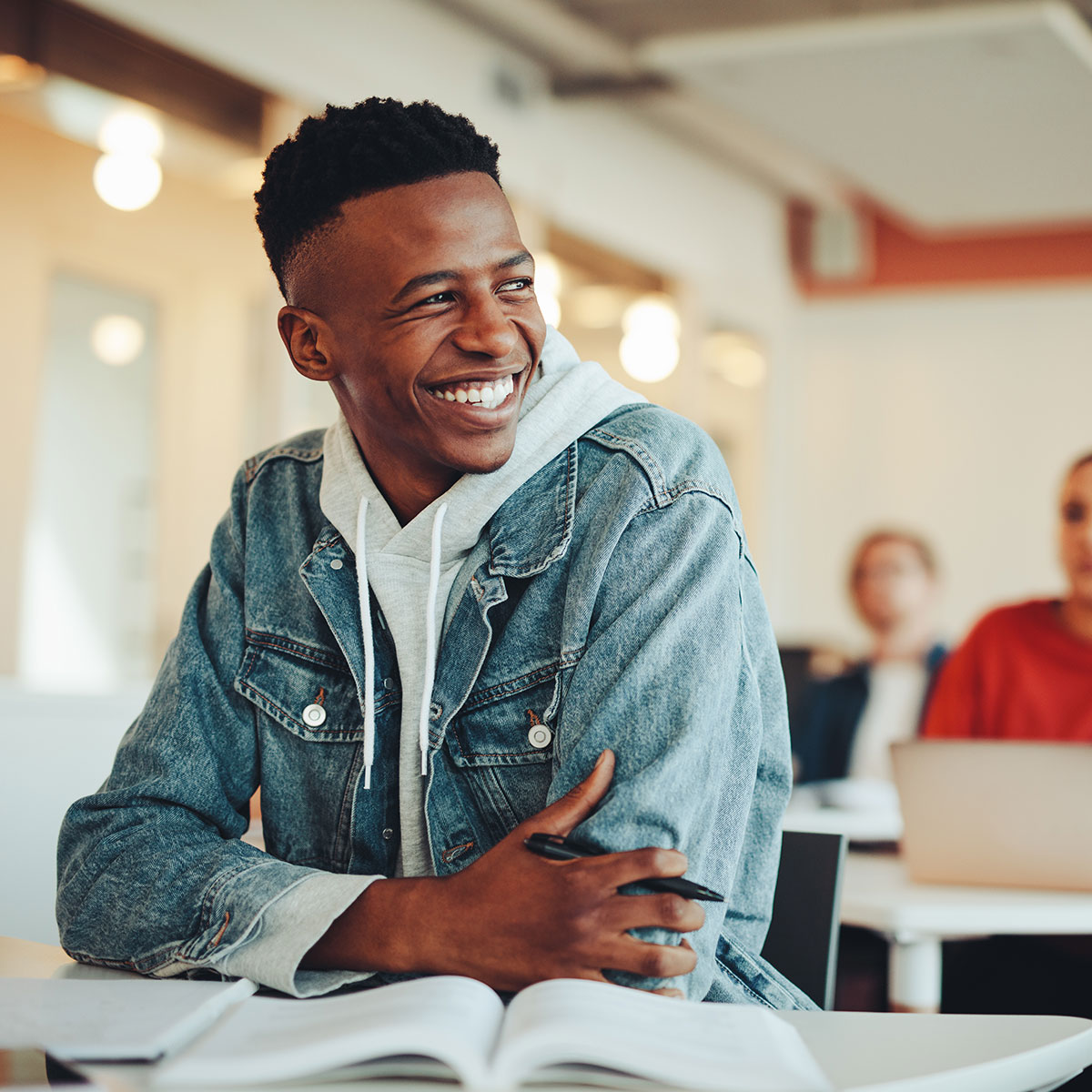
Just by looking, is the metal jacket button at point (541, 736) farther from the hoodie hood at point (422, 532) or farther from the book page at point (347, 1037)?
the book page at point (347, 1037)

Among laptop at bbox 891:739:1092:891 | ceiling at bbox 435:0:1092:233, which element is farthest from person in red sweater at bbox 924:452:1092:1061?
ceiling at bbox 435:0:1092:233

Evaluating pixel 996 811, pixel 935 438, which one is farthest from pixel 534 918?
pixel 935 438

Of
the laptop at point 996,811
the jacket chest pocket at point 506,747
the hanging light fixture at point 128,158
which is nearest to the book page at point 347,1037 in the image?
the jacket chest pocket at point 506,747

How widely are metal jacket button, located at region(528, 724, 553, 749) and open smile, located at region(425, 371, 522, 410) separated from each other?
1.00 ft

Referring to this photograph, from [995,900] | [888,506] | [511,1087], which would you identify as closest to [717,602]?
[511,1087]

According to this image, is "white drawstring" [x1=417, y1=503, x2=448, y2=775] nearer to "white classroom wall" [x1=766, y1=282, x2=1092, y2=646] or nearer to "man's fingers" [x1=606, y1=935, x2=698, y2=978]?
"man's fingers" [x1=606, y1=935, x2=698, y2=978]

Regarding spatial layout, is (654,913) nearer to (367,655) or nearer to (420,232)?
(367,655)

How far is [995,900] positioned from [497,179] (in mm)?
975

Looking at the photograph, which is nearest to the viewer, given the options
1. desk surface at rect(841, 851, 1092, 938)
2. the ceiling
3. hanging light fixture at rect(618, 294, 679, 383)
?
desk surface at rect(841, 851, 1092, 938)

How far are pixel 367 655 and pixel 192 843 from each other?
8.9 inches

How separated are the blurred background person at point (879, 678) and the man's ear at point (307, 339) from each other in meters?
2.70

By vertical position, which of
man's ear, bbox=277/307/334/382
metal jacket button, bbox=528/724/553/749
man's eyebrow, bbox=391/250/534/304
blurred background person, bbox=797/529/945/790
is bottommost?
blurred background person, bbox=797/529/945/790

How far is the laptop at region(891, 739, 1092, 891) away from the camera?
1.64m

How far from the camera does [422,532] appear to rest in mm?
1321
